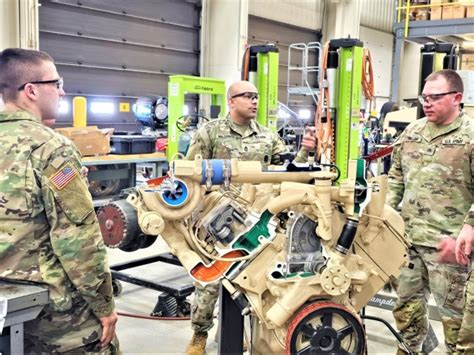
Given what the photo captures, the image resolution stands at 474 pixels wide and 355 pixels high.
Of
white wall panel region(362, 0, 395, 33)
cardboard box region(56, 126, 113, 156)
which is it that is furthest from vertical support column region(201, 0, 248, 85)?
white wall panel region(362, 0, 395, 33)

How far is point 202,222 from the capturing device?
7.64 ft

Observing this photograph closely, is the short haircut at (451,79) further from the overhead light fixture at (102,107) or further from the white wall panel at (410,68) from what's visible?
the white wall panel at (410,68)

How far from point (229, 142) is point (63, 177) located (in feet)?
5.74

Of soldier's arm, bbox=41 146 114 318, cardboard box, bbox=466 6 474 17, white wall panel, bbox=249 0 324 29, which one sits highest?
white wall panel, bbox=249 0 324 29

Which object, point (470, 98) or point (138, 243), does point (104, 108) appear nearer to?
point (470, 98)

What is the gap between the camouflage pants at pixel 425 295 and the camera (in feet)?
9.10

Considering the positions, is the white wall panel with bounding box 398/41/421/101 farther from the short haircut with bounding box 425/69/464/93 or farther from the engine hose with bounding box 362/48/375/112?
the short haircut with bounding box 425/69/464/93

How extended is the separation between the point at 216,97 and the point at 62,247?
6.78 meters

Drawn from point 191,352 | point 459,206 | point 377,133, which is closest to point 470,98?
point 377,133

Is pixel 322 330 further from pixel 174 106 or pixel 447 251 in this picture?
pixel 174 106

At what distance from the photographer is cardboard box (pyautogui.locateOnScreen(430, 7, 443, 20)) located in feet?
31.8

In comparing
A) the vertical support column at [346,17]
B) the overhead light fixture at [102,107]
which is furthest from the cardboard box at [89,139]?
the vertical support column at [346,17]

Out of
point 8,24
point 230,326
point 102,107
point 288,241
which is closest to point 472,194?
point 288,241

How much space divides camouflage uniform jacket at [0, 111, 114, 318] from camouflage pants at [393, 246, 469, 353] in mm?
1752
